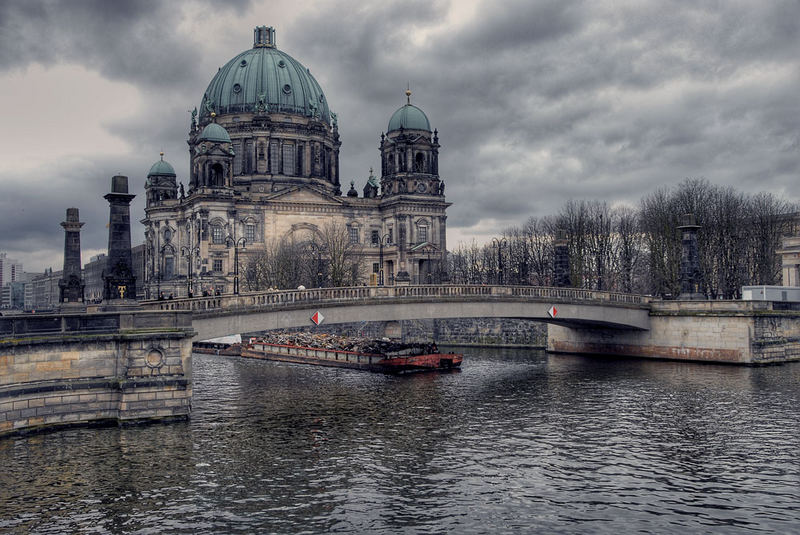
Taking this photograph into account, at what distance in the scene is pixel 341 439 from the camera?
30984mm

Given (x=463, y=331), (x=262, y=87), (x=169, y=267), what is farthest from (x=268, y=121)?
(x=463, y=331)

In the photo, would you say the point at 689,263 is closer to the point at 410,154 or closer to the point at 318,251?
the point at 318,251

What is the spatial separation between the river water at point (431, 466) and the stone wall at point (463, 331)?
3472 cm

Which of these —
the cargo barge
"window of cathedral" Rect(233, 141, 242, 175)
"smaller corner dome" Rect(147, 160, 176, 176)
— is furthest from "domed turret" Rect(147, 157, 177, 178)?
the cargo barge

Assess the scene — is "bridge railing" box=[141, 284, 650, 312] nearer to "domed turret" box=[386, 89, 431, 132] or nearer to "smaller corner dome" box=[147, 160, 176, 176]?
Result: "domed turret" box=[386, 89, 431, 132]

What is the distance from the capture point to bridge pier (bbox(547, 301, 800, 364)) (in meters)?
54.5

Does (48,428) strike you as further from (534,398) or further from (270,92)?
(270,92)

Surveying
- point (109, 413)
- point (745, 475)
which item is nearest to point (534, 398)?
point (745, 475)

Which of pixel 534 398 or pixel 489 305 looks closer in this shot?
pixel 534 398

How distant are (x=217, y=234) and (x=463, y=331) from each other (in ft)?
135

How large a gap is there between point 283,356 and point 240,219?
151 feet

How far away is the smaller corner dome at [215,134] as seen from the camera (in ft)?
359

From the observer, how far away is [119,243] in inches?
1592

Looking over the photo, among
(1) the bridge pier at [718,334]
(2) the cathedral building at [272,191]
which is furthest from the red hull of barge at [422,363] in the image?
(2) the cathedral building at [272,191]
